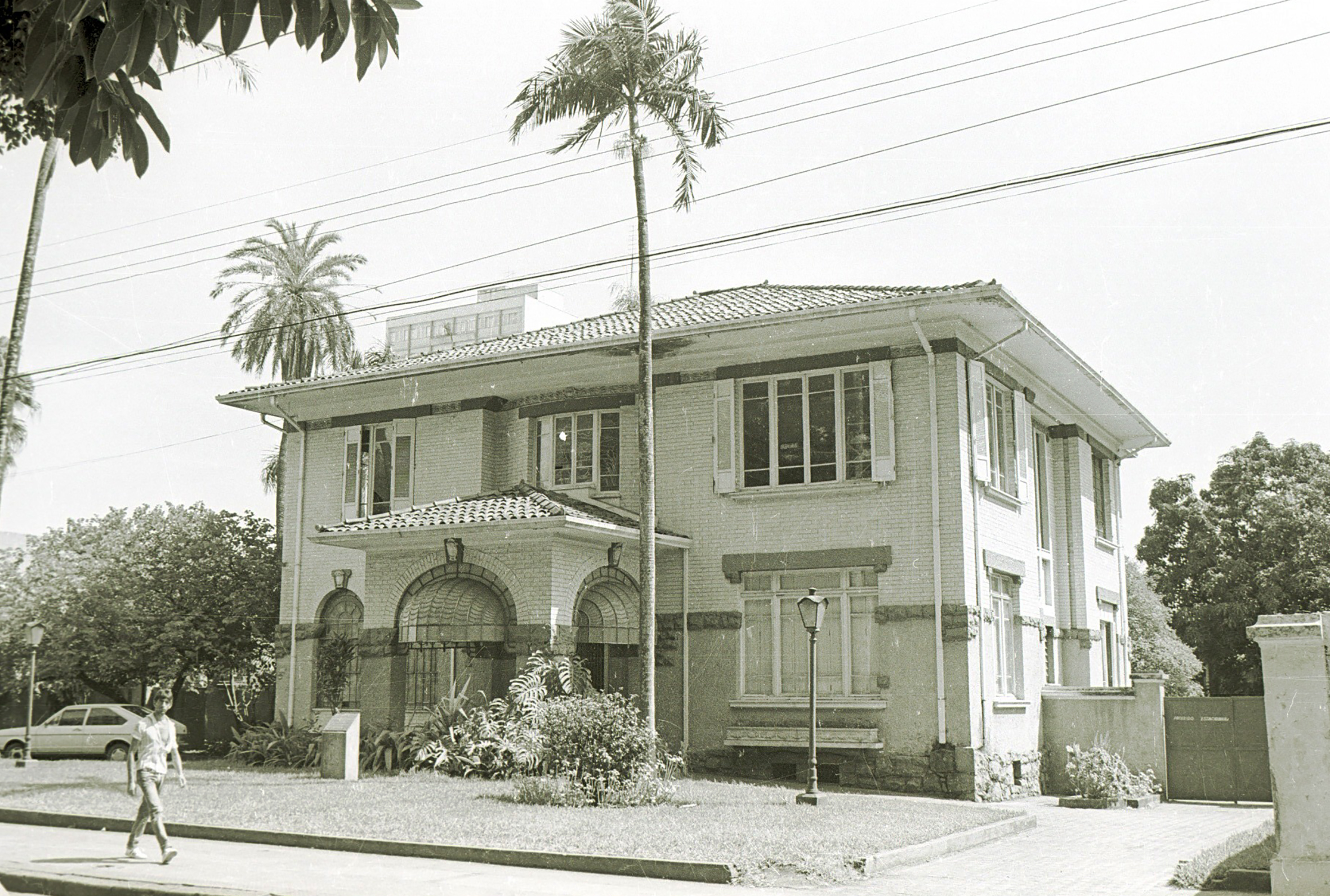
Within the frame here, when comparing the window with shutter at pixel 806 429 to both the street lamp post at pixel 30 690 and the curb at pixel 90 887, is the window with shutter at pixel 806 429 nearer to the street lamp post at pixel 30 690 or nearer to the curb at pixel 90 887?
the curb at pixel 90 887

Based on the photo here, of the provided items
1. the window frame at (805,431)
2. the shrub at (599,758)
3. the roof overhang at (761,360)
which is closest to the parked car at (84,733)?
the roof overhang at (761,360)

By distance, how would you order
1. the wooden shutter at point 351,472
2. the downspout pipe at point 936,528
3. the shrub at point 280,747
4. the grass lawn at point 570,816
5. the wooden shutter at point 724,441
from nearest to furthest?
the grass lawn at point 570,816 < the downspout pipe at point 936,528 < the wooden shutter at point 724,441 < the shrub at point 280,747 < the wooden shutter at point 351,472

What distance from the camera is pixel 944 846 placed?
1264 cm

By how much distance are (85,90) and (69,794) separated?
15865 mm

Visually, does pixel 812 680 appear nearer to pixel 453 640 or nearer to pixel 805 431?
pixel 805 431

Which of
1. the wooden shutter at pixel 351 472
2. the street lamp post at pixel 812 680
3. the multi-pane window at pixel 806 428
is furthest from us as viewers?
the wooden shutter at pixel 351 472

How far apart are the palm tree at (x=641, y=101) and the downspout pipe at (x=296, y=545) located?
32.7 ft

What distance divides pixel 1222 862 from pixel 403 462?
17.1 meters

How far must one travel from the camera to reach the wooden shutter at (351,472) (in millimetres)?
24797

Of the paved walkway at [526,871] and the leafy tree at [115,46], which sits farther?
the paved walkway at [526,871]

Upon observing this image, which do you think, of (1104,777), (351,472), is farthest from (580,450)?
(1104,777)

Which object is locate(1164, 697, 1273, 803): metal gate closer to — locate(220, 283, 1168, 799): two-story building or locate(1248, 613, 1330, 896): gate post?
locate(220, 283, 1168, 799): two-story building

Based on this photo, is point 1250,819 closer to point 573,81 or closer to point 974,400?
point 974,400

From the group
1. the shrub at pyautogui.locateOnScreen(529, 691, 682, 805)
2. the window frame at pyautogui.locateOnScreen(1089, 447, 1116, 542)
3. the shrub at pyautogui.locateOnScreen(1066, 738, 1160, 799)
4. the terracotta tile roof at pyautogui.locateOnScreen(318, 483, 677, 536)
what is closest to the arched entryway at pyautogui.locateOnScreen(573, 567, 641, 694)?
the terracotta tile roof at pyautogui.locateOnScreen(318, 483, 677, 536)
